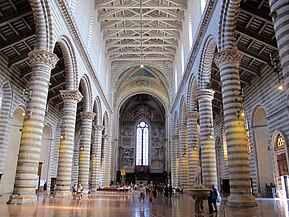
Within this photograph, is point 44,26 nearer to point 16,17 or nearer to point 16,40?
point 16,17

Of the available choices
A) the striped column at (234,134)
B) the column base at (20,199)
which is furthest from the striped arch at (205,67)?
the column base at (20,199)

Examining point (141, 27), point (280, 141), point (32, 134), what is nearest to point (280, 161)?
point (280, 141)

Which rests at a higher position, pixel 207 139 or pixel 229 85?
pixel 229 85

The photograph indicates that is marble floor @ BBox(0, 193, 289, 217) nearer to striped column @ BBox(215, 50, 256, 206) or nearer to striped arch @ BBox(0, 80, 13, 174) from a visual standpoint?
striped column @ BBox(215, 50, 256, 206)

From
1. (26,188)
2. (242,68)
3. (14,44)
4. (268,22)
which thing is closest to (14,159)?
(14,44)

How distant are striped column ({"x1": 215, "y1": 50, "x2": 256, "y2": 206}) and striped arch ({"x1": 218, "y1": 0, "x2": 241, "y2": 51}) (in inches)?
27.7

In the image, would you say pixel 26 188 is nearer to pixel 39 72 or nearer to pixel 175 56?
pixel 39 72

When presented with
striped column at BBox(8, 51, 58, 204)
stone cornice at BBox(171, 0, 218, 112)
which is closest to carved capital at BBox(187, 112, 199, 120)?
stone cornice at BBox(171, 0, 218, 112)

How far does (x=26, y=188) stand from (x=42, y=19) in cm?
878

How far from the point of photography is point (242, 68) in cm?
2266

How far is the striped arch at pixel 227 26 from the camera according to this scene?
1421cm

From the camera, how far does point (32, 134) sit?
13.7 m

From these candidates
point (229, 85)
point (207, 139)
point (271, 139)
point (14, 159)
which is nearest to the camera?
point (229, 85)

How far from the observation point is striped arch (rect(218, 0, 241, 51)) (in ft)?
46.6
